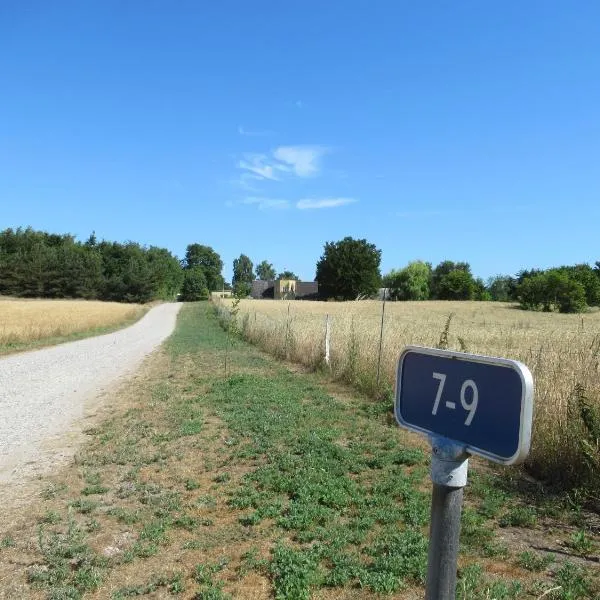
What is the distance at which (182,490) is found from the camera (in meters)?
5.70

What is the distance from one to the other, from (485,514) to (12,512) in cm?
450

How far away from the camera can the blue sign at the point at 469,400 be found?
4.09 feet

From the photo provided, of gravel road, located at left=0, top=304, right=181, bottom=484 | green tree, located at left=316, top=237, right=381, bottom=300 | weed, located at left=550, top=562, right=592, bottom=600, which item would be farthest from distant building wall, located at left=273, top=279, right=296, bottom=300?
weed, located at left=550, top=562, right=592, bottom=600

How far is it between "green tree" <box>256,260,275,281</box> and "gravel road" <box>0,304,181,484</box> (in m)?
144

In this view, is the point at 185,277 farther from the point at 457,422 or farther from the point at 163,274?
the point at 457,422

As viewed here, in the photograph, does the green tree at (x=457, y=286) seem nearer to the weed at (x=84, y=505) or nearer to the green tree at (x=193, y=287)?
the green tree at (x=193, y=287)

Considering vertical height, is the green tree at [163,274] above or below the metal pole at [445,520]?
above

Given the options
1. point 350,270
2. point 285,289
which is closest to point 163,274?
point 285,289

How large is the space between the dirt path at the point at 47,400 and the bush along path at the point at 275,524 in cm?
47

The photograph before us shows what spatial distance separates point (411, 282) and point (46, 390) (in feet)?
296

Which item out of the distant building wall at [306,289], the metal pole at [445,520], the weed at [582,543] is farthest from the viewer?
the distant building wall at [306,289]

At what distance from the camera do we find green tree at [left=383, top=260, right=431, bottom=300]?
97.6 metres

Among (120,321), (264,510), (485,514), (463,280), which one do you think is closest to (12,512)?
(264,510)

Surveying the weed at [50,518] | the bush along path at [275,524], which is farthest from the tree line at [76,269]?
the weed at [50,518]
